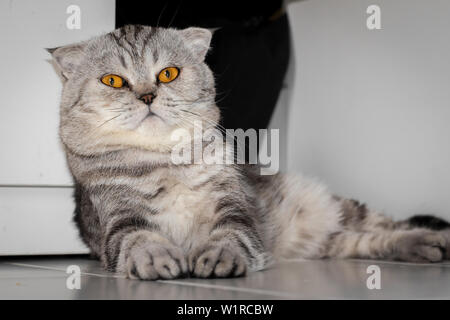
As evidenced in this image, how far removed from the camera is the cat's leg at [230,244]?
132cm

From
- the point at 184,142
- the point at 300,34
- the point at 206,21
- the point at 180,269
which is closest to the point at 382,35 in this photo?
the point at 300,34

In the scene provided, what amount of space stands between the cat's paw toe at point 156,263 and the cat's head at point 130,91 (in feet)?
1.30

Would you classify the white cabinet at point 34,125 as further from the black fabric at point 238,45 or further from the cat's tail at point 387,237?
the cat's tail at point 387,237

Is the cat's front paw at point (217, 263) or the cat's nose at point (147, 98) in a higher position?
the cat's nose at point (147, 98)

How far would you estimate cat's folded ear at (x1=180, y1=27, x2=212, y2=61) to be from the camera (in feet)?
6.06

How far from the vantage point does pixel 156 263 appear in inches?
51.0

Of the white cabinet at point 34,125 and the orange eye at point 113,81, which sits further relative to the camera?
the white cabinet at point 34,125

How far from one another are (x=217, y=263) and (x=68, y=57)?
870 millimetres

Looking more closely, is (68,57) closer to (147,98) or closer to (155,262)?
(147,98)

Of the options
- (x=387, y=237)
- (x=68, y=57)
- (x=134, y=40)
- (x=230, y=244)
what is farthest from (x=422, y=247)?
(x=68, y=57)

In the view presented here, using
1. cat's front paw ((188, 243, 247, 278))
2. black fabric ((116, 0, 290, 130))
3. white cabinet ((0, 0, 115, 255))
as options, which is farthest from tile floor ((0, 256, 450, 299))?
black fabric ((116, 0, 290, 130))

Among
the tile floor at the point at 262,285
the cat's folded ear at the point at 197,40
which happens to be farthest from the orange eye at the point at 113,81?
the tile floor at the point at 262,285
